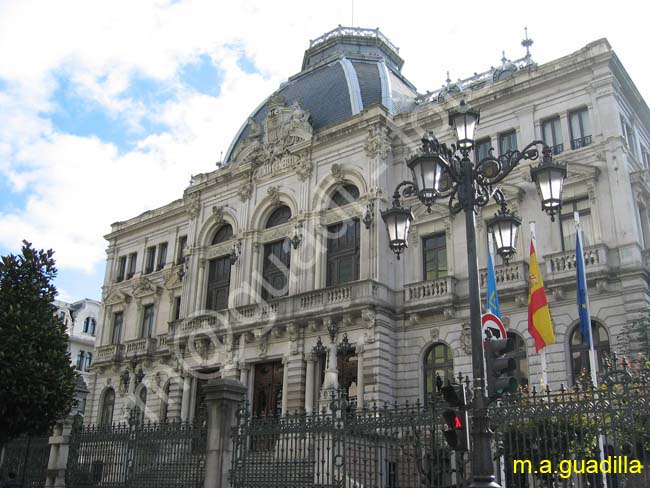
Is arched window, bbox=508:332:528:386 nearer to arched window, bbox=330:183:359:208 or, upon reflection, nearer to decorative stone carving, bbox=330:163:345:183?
arched window, bbox=330:183:359:208

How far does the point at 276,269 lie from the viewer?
3194cm

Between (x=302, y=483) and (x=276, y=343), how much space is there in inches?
645

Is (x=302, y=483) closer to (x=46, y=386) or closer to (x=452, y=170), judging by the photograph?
(x=452, y=170)

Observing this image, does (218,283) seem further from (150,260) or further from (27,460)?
(27,460)

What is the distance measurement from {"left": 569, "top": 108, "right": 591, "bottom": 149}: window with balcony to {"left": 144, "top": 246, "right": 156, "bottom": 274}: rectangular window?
84.6ft

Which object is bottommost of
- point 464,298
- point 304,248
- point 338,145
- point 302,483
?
point 302,483

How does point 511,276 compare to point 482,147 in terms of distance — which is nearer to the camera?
point 511,276

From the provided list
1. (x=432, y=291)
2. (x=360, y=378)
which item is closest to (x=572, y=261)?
(x=432, y=291)

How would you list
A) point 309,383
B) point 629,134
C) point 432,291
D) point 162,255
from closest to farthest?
point 629,134 → point 432,291 → point 309,383 → point 162,255

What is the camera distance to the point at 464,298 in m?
25.8

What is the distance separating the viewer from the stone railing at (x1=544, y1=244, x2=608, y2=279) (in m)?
22.6

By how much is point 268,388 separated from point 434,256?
31.6 ft

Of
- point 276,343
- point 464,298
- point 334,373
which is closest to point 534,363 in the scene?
point 464,298

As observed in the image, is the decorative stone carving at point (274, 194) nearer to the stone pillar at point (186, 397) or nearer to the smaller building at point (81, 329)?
the stone pillar at point (186, 397)
